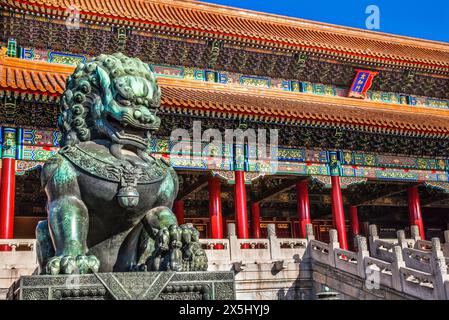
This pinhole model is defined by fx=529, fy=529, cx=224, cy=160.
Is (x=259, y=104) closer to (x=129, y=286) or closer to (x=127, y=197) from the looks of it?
(x=127, y=197)

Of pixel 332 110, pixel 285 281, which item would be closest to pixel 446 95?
pixel 332 110

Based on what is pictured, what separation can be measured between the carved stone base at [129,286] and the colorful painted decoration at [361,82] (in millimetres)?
14263

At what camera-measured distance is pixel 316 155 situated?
14102 millimetres

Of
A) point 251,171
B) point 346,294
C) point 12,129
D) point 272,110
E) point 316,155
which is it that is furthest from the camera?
point 316,155

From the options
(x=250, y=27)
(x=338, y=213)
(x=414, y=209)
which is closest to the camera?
(x=338, y=213)

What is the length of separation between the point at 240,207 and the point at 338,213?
2.76m

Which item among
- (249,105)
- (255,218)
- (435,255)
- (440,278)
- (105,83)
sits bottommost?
(440,278)

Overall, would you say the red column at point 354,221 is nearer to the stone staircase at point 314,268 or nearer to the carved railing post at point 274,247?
the stone staircase at point 314,268

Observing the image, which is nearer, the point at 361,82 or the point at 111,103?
the point at 111,103

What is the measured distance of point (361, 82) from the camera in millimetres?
16734

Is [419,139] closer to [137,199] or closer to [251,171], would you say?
[251,171]

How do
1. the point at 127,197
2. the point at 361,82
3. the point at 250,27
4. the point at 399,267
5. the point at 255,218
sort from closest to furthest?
the point at 127,197 < the point at 399,267 < the point at 361,82 < the point at 255,218 < the point at 250,27

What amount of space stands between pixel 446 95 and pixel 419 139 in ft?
15.0

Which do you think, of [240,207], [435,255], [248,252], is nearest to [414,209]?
[240,207]
